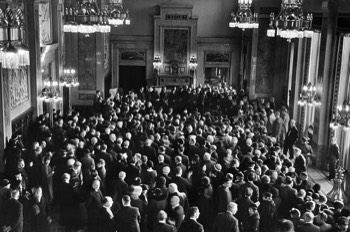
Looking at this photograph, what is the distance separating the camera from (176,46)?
29.5 metres

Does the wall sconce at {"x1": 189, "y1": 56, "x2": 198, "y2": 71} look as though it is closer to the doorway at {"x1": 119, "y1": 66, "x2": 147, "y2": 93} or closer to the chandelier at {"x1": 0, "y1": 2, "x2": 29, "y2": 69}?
the doorway at {"x1": 119, "y1": 66, "x2": 147, "y2": 93}

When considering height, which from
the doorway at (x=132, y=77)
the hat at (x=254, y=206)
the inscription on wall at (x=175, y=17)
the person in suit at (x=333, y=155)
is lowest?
the person in suit at (x=333, y=155)

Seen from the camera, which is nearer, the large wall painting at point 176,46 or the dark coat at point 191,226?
the dark coat at point 191,226

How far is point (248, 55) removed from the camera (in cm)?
2641

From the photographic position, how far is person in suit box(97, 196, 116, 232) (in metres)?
8.79

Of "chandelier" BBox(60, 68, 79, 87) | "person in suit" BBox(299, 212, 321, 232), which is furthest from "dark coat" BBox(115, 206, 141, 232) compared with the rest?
"chandelier" BBox(60, 68, 79, 87)

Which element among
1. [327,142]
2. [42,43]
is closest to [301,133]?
[327,142]

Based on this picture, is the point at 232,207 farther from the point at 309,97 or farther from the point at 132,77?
the point at 132,77

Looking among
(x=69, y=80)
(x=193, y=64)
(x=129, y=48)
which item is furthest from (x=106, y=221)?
(x=129, y=48)

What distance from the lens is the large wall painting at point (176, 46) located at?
2925 cm

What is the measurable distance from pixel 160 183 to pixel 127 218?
1.25 meters

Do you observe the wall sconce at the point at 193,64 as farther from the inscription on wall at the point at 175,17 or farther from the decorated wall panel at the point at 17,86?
the decorated wall panel at the point at 17,86

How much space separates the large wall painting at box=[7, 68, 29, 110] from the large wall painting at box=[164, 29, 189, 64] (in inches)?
513

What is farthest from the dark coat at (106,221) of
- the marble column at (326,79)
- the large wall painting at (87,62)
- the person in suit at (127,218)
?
the large wall painting at (87,62)
